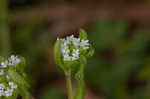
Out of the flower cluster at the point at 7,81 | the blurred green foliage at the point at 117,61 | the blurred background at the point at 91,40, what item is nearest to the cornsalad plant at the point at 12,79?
the flower cluster at the point at 7,81

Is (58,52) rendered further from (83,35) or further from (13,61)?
(13,61)

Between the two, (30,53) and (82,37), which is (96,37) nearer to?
(30,53)

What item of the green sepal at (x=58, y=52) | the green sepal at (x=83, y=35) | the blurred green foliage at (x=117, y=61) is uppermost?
the green sepal at (x=83, y=35)

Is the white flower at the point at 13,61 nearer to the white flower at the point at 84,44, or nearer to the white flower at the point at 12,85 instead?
the white flower at the point at 12,85

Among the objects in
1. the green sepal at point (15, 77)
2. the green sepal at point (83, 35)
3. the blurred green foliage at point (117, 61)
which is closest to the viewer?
the green sepal at point (15, 77)

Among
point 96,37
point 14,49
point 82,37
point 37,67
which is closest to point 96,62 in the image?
point 96,37

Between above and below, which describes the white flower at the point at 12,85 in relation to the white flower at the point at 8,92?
above

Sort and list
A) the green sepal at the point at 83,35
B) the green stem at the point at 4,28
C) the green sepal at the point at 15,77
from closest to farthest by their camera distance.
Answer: the green sepal at the point at 15,77 < the green sepal at the point at 83,35 < the green stem at the point at 4,28

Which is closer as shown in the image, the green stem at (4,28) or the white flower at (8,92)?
the white flower at (8,92)

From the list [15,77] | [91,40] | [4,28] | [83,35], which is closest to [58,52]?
[83,35]
